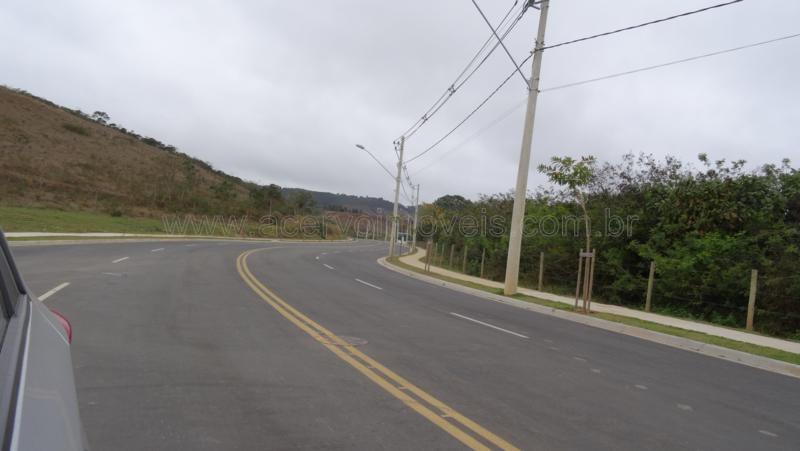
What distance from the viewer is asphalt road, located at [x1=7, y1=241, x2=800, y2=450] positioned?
466cm

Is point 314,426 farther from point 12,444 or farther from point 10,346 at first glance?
point 12,444

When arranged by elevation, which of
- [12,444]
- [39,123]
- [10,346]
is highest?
[39,123]

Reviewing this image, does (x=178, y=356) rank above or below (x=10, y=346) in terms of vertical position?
below

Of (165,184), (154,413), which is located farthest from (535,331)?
(165,184)

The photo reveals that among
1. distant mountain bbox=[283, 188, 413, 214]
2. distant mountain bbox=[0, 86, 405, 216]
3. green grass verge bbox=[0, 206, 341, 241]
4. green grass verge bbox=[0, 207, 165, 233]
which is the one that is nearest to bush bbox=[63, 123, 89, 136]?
distant mountain bbox=[0, 86, 405, 216]

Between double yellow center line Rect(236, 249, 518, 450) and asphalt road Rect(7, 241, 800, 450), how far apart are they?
0.08ft

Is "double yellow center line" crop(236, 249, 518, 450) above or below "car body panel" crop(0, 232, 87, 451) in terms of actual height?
below

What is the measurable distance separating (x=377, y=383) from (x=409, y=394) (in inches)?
18.3

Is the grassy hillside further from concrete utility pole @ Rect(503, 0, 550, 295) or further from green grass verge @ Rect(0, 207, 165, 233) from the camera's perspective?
concrete utility pole @ Rect(503, 0, 550, 295)

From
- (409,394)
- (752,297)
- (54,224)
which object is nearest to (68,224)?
(54,224)

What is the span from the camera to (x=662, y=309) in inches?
712

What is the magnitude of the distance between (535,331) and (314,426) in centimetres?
757

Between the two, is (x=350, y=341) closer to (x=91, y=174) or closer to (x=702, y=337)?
(x=702, y=337)

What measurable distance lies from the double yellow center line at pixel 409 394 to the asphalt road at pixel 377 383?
0.08 ft
